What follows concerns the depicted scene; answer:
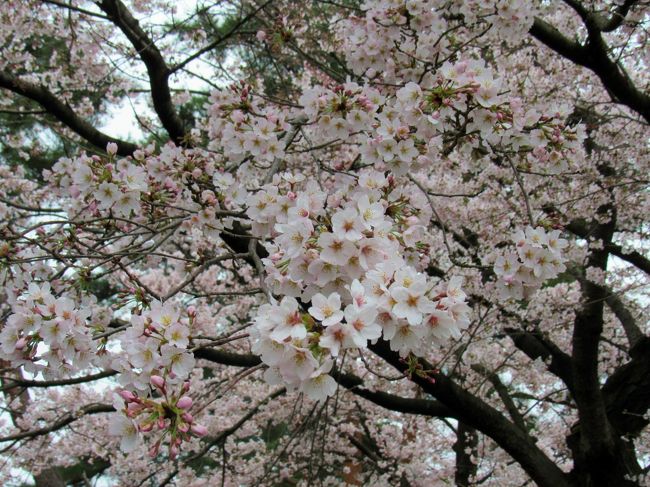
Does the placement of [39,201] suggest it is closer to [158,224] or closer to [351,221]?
[158,224]

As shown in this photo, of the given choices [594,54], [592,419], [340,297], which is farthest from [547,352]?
[340,297]

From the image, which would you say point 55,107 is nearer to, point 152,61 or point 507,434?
point 152,61

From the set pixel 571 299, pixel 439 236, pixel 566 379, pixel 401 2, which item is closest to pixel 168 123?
pixel 401 2

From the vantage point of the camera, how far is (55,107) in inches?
121

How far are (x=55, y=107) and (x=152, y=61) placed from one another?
2.15ft

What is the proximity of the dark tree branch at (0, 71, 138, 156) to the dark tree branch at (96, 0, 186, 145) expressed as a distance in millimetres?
290

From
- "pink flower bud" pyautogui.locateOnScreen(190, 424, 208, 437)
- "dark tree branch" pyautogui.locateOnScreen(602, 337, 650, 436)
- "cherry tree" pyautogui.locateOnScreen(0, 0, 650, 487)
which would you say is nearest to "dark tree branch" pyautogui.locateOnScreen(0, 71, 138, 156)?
"cherry tree" pyautogui.locateOnScreen(0, 0, 650, 487)

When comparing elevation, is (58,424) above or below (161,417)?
above

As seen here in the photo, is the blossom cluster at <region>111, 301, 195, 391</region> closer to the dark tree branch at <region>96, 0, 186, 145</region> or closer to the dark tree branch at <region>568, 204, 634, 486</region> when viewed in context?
the dark tree branch at <region>96, 0, 186, 145</region>

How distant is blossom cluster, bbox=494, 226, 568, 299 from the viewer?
160 centimetres

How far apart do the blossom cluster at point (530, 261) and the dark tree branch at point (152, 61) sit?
210cm

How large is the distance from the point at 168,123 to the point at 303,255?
2.42 meters

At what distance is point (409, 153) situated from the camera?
6.34 ft

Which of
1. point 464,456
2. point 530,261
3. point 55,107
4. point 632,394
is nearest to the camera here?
point 530,261
